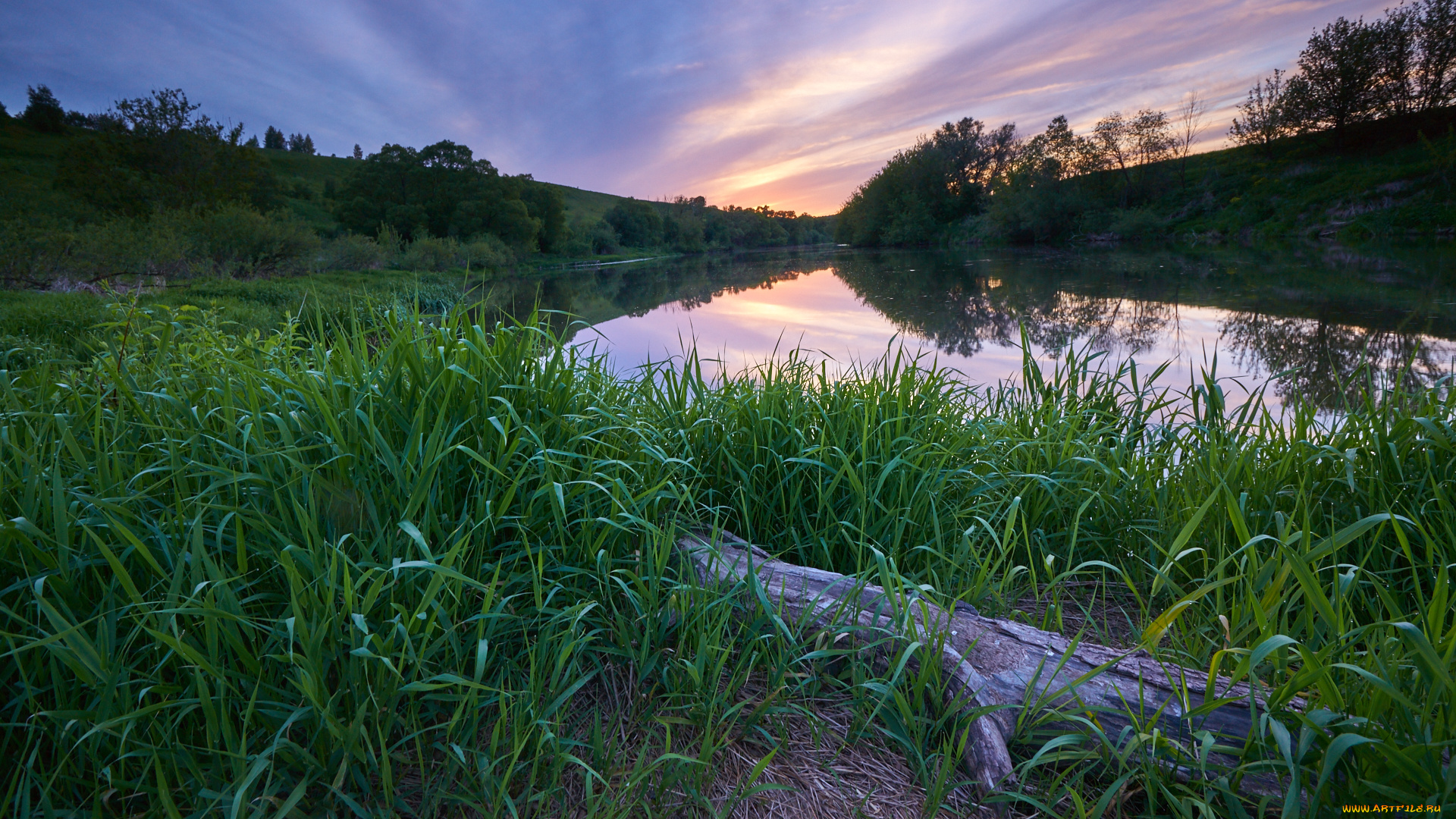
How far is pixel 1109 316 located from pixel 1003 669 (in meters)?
11.2

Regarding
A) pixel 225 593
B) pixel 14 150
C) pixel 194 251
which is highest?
pixel 14 150

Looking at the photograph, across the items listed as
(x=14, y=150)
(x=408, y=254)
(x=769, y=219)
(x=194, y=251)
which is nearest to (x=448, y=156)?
(x=408, y=254)

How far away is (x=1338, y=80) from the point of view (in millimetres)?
29594

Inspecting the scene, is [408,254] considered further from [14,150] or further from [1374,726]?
[14,150]

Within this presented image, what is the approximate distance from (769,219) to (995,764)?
87.3m

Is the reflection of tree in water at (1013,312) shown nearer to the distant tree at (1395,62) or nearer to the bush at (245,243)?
the bush at (245,243)

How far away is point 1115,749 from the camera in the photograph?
46.3 inches

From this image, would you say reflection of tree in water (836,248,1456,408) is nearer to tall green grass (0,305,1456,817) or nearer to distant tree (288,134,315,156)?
tall green grass (0,305,1456,817)

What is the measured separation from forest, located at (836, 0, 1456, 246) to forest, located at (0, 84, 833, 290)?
30.3 metres

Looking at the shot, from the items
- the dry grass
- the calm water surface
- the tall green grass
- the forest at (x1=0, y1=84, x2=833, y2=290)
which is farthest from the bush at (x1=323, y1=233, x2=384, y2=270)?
the dry grass

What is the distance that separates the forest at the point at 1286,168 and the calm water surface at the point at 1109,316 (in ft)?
23.4

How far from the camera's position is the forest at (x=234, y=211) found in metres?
12.2

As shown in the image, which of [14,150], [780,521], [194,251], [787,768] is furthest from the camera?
[14,150]

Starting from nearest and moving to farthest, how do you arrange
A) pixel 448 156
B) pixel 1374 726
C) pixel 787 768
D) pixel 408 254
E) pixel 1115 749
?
pixel 1374 726, pixel 1115 749, pixel 787 768, pixel 408 254, pixel 448 156
